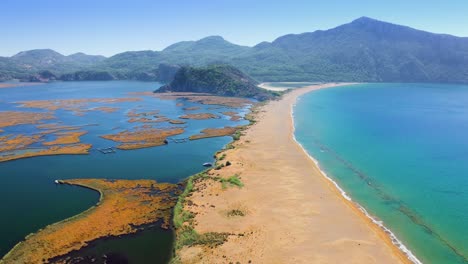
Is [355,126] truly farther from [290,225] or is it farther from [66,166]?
[66,166]

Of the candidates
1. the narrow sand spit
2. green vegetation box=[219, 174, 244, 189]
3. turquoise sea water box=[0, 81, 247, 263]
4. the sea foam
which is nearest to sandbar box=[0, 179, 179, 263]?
turquoise sea water box=[0, 81, 247, 263]

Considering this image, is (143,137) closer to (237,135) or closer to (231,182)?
(237,135)

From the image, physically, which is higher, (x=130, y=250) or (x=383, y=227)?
(x=383, y=227)

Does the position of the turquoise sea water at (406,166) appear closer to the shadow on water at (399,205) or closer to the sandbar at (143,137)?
the shadow on water at (399,205)

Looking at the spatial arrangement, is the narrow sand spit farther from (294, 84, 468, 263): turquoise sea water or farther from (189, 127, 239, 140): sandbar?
(189, 127, 239, 140): sandbar

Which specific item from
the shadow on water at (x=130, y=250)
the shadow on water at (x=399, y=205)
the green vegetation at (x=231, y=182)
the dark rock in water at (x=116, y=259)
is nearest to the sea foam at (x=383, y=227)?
the shadow on water at (x=399, y=205)

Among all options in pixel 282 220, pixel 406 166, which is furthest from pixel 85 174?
pixel 406 166
